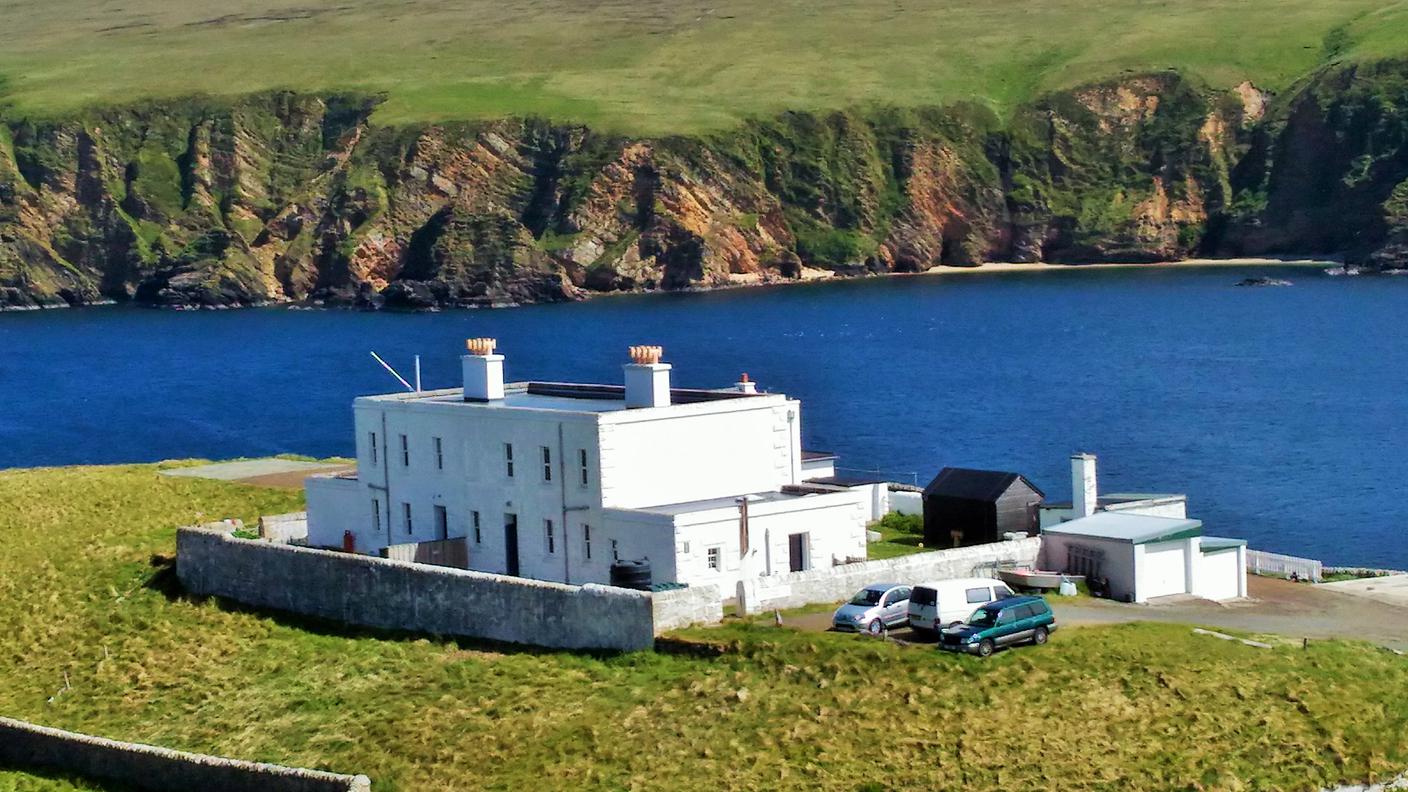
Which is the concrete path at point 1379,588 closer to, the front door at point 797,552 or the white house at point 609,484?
the white house at point 609,484

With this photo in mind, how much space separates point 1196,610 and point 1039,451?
201 ft

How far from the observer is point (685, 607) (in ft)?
138

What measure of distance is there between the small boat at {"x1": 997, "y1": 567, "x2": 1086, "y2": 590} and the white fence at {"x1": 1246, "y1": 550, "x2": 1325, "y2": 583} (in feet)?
28.3

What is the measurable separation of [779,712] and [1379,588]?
63.1 feet

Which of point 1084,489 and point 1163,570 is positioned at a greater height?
point 1084,489

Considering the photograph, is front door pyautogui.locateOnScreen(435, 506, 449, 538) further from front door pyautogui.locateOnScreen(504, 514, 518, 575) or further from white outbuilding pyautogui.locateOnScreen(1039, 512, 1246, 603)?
white outbuilding pyautogui.locateOnScreen(1039, 512, 1246, 603)

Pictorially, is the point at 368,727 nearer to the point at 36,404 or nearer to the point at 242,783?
the point at 242,783

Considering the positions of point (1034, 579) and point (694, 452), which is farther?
point (694, 452)

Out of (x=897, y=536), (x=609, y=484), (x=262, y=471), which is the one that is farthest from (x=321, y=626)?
(x=262, y=471)

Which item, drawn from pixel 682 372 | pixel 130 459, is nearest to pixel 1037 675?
pixel 130 459

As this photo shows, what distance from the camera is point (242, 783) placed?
1554 inches

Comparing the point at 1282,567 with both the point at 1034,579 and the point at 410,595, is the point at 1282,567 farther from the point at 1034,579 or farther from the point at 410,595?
the point at 410,595

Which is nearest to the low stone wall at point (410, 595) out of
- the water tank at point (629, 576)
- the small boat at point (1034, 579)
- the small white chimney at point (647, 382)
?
the water tank at point (629, 576)

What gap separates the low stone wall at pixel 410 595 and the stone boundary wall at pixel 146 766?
20.0 ft
